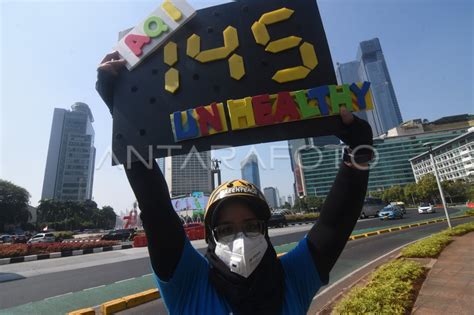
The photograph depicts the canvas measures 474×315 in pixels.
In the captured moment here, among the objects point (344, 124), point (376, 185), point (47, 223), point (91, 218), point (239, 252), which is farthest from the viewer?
point (376, 185)

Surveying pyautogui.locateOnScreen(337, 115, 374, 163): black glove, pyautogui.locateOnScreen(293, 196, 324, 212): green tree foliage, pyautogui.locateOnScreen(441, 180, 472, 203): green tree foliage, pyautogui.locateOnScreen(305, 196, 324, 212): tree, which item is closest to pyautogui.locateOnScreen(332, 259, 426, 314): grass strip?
pyautogui.locateOnScreen(337, 115, 374, 163): black glove

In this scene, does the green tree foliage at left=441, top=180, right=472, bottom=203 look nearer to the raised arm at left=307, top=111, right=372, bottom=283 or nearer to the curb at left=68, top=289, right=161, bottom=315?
the curb at left=68, top=289, right=161, bottom=315

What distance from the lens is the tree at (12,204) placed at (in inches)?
1941

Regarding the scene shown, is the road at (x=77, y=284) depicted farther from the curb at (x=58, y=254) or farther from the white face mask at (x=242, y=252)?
the white face mask at (x=242, y=252)

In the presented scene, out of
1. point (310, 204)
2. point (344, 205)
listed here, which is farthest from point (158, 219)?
point (310, 204)

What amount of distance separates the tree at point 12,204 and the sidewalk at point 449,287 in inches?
2543

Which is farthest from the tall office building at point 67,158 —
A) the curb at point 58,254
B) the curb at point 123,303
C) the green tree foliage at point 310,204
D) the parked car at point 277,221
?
the curb at point 123,303

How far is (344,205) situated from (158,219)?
39.5 inches

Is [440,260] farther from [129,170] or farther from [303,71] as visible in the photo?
[129,170]

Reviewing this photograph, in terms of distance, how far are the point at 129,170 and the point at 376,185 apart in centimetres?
11676

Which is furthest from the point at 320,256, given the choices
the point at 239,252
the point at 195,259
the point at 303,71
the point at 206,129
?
the point at 303,71

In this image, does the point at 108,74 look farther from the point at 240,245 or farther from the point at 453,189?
the point at 453,189

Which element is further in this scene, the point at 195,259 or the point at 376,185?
the point at 376,185

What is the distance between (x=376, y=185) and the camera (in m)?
103
